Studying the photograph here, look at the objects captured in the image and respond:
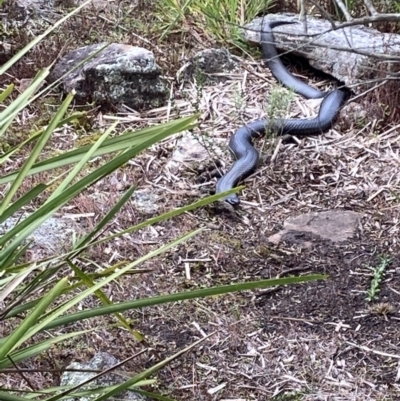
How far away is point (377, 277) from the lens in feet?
9.25

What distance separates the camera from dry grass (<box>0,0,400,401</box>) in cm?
242

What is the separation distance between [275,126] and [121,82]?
3.44 feet

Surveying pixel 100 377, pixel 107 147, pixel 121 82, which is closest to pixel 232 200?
pixel 121 82

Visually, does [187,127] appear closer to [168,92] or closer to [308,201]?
[308,201]

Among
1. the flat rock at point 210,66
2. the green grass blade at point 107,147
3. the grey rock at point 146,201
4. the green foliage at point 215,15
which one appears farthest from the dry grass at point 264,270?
the green foliage at point 215,15

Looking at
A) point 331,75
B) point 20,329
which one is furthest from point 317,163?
point 20,329

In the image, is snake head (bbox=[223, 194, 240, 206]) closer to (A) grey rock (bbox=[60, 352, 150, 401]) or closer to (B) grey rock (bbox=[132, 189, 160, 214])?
(B) grey rock (bbox=[132, 189, 160, 214])

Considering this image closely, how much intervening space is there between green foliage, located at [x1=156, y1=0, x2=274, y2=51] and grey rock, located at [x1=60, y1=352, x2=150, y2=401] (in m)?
3.18

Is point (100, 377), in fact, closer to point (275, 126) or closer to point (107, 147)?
point (107, 147)

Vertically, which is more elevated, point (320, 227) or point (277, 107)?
point (277, 107)

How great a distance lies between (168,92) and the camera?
4.55 meters

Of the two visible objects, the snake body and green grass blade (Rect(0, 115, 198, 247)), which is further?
the snake body

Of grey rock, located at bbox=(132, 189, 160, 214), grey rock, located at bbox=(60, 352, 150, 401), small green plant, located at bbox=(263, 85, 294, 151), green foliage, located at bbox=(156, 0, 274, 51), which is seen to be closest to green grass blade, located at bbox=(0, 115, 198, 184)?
grey rock, located at bbox=(60, 352, 150, 401)

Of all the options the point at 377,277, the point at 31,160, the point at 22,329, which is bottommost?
the point at 377,277
